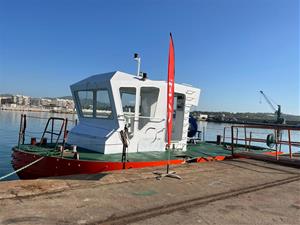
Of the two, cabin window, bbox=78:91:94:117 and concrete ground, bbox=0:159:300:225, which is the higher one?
cabin window, bbox=78:91:94:117

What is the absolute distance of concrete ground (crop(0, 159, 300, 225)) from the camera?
11.6 ft

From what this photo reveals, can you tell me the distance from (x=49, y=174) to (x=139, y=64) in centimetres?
518

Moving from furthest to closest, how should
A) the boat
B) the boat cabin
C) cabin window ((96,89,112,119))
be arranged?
cabin window ((96,89,112,119)) < the boat cabin < the boat

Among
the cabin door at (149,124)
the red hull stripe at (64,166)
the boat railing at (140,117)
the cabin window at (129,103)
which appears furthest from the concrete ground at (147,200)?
the cabin door at (149,124)

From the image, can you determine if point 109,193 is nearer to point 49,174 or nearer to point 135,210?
point 135,210

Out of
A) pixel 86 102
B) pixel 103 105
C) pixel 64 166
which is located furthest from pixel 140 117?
pixel 64 166

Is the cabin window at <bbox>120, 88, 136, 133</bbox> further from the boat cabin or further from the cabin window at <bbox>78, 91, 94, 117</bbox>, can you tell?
the cabin window at <bbox>78, 91, 94, 117</bbox>

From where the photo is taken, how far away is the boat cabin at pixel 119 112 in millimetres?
9102

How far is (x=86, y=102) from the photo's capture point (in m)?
10.4

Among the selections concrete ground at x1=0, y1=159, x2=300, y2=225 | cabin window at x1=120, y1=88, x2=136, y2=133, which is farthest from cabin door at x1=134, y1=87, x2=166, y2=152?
concrete ground at x1=0, y1=159, x2=300, y2=225

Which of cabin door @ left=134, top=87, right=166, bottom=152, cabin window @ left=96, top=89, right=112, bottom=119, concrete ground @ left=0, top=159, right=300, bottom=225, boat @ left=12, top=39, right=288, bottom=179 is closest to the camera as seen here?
concrete ground @ left=0, top=159, right=300, bottom=225

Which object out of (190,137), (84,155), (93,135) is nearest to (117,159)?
(84,155)

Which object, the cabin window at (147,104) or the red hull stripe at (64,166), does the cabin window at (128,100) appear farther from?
the red hull stripe at (64,166)

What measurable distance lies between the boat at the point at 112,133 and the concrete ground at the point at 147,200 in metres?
2.35
